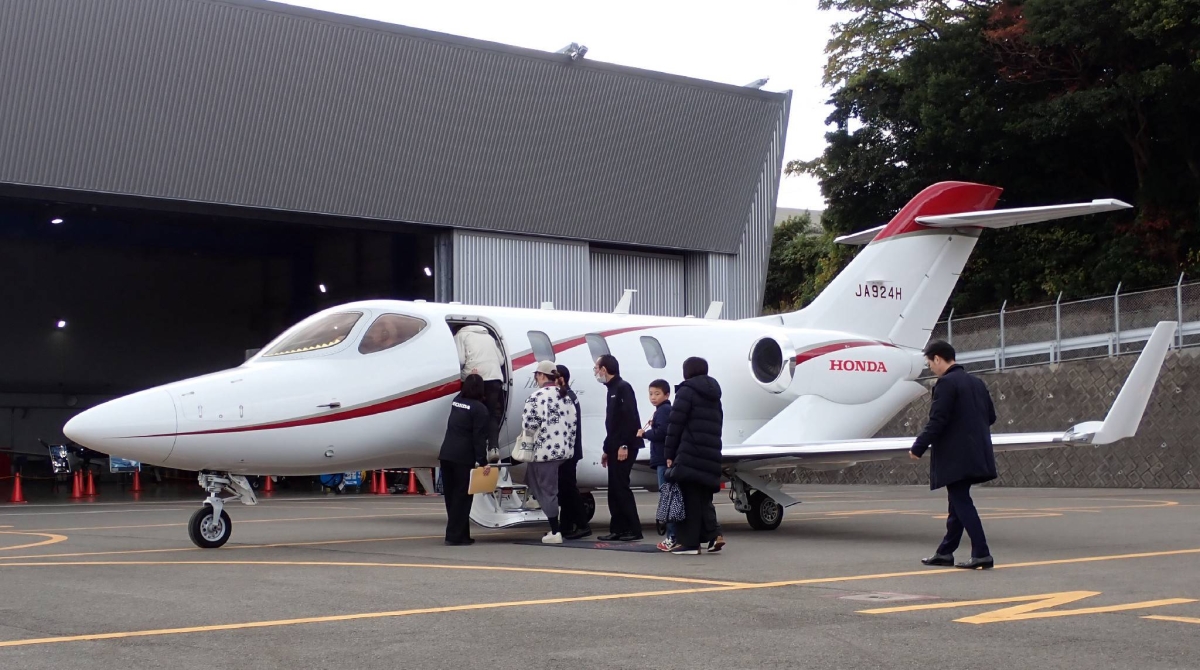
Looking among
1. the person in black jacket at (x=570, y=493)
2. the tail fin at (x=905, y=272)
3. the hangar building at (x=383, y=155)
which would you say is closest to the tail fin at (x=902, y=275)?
the tail fin at (x=905, y=272)

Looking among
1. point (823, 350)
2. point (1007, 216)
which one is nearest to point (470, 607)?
point (823, 350)

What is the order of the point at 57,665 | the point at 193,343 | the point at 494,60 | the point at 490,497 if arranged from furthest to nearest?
the point at 193,343, the point at 494,60, the point at 490,497, the point at 57,665

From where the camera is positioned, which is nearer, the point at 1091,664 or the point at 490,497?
the point at 1091,664

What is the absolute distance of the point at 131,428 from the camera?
11.2m

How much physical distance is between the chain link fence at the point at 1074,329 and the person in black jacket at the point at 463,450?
18.1 meters

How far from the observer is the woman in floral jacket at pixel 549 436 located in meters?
12.5

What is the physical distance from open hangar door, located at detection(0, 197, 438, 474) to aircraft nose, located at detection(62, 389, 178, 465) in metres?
25.8

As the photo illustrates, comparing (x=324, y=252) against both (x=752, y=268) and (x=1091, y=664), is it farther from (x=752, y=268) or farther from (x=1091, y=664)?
(x=1091, y=664)

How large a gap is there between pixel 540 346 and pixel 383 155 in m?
13.8

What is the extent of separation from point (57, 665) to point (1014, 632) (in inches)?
182

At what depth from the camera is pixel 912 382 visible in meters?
17.7

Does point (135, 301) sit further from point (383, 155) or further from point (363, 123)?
point (363, 123)

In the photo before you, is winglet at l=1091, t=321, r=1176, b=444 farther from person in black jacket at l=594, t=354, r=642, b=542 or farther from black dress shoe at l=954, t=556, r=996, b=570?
person in black jacket at l=594, t=354, r=642, b=542

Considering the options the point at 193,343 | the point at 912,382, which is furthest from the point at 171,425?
the point at 193,343
